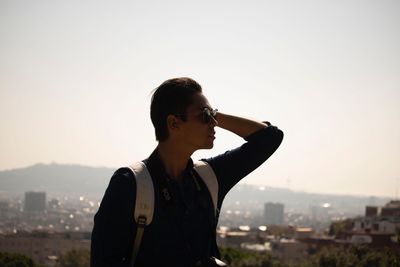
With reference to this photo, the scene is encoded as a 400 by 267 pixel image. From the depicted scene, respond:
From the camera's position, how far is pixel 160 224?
2.06 meters

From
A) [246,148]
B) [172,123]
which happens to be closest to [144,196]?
[172,123]

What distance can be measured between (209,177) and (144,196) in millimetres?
333

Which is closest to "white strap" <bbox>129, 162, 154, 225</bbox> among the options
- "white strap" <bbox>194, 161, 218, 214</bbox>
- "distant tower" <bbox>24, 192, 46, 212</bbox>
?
"white strap" <bbox>194, 161, 218, 214</bbox>

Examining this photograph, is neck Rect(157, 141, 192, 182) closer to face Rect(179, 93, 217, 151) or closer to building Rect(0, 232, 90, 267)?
face Rect(179, 93, 217, 151)

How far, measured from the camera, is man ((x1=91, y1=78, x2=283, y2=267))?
202 centimetres

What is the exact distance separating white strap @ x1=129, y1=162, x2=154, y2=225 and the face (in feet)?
0.69

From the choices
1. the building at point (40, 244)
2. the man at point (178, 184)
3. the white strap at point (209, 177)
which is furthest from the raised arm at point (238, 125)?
the building at point (40, 244)

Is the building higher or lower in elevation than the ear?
lower

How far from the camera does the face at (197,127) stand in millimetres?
2244

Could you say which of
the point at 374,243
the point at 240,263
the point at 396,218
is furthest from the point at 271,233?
the point at 240,263

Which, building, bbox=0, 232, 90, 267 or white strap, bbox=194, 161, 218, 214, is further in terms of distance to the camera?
building, bbox=0, 232, 90, 267

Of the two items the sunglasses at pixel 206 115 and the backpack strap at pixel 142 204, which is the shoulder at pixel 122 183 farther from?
the sunglasses at pixel 206 115

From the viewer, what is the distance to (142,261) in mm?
2041

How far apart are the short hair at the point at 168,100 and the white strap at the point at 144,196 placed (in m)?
0.21
